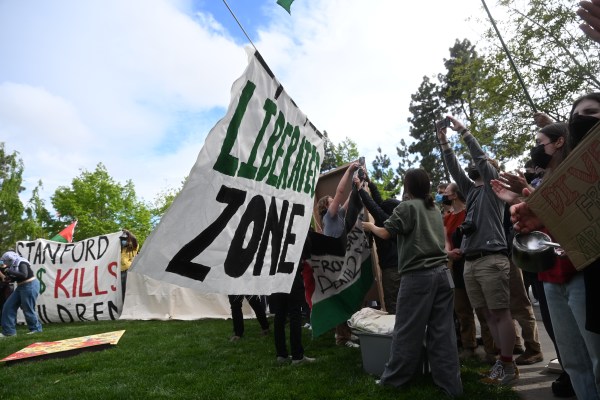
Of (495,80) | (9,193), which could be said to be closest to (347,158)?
(495,80)

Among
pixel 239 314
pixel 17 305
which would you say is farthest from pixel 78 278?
pixel 239 314

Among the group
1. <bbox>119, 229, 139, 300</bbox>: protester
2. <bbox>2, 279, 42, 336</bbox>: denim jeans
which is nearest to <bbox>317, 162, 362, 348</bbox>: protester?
<bbox>2, 279, 42, 336</bbox>: denim jeans

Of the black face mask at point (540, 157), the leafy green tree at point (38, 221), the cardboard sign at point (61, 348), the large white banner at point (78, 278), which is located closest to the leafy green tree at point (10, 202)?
the leafy green tree at point (38, 221)

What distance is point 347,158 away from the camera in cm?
4234

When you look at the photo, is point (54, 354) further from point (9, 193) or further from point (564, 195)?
point (9, 193)

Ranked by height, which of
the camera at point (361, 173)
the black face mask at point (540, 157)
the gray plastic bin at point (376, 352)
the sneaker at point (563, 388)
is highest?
the camera at point (361, 173)

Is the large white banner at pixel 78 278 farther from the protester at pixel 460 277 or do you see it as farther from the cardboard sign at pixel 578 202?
the cardboard sign at pixel 578 202

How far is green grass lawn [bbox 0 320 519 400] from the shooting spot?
3859 millimetres

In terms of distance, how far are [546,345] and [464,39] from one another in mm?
38062

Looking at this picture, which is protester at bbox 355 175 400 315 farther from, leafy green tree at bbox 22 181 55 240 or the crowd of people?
leafy green tree at bbox 22 181 55 240

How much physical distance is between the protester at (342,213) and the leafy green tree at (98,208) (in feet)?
122

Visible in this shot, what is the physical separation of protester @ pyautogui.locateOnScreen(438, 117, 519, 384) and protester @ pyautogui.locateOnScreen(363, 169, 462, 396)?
44 centimetres

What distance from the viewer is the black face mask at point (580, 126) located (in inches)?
76.5

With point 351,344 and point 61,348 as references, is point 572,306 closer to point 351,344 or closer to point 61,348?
point 351,344
